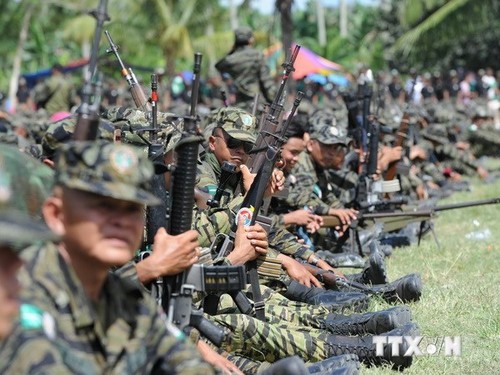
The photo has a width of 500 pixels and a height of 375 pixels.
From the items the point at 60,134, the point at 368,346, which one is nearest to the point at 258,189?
the point at 368,346

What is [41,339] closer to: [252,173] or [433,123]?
[252,173]

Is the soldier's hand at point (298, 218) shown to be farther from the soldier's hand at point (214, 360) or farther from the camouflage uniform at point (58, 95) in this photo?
the camouflage uniform at point (58, 95)

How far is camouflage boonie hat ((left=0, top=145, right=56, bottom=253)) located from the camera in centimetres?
280

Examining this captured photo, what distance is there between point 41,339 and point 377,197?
8021 mm

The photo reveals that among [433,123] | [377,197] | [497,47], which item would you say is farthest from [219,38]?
[377,197]

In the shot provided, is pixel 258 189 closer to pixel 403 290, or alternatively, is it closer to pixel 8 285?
pixel 403 290

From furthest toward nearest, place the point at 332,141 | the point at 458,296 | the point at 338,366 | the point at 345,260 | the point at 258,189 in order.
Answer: the point at 332,141
the point at 345,260
the point at 458,296
the point at 258,189
the point at 338,366

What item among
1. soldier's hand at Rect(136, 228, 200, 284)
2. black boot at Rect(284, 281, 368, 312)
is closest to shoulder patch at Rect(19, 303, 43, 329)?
soldier's hand at Rect(136, 228, 200, 284)

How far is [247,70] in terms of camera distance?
1294 cm

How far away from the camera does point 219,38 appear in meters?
34.0

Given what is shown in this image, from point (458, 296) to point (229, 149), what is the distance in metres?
2.03

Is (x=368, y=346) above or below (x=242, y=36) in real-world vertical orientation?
below

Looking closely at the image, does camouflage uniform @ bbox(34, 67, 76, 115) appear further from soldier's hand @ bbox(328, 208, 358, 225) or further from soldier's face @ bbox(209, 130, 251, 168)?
soldier's face @ bbox(209, 130, 251, 168)

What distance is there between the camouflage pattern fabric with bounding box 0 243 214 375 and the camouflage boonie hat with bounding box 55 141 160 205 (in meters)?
0.26
